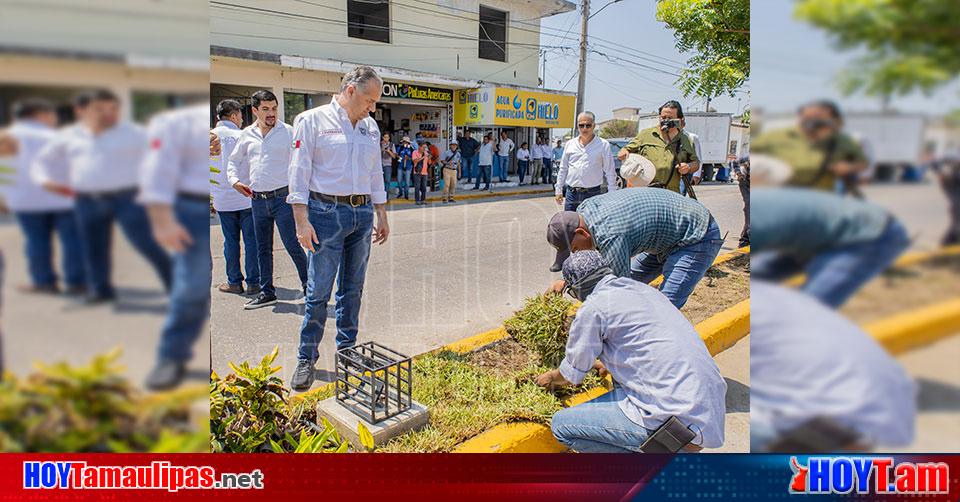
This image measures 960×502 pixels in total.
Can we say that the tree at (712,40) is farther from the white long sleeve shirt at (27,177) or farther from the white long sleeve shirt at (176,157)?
the white long sleeve shirt at (27,177)

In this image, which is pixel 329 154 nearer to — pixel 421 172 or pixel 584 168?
pixel 421 172

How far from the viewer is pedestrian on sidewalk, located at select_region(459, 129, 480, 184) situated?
3.98 meters

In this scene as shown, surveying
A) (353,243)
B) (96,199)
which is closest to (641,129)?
(353,243)

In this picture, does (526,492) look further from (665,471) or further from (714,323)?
(714,323)

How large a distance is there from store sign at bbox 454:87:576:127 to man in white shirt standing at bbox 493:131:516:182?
0.21m

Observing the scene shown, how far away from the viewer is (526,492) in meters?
1.50

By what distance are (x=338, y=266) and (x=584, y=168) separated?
1918mm

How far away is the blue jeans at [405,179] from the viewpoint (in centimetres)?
429

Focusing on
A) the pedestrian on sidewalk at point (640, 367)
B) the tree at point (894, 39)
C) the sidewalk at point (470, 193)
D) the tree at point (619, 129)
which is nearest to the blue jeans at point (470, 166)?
the sidewalk at point (470, 193)

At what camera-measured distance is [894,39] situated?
118 cm

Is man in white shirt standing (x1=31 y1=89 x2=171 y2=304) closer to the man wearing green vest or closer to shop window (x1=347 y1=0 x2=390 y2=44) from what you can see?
shop window (x1=347 y1=0 x2=390 y2=44)

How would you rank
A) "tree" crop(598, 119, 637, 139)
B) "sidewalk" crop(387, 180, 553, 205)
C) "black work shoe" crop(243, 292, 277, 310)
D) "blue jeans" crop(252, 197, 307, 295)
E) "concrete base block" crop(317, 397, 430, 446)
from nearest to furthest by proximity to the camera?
"concrete base block" crop(317, 397, 430, 446) < "tree" crop(598, 119, 637, 139) < "blue jeans" crop(252, 197, 307, 295) < "black work shoe" crop(243, 292, 277, 310) < "sidewalk" crop(387, 180, 553, 205)

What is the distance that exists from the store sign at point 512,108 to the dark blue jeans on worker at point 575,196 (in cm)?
65

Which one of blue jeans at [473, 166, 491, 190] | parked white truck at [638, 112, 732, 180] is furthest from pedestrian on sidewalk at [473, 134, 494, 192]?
parked white truck at [638, 112, 732, 180]
